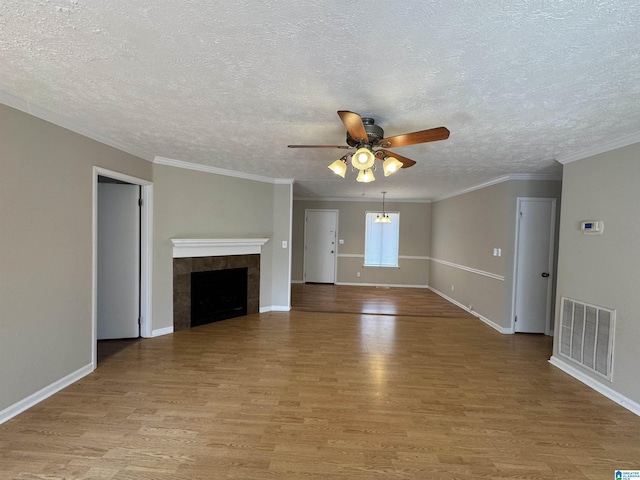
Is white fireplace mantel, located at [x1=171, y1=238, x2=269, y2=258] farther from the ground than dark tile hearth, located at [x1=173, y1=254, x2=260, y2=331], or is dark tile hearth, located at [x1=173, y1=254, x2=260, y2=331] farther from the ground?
white fireplace mantel, located at [x1=171, y1=238, x2=269, y2=258]

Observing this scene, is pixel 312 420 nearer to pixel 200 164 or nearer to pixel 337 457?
pixel 337 457

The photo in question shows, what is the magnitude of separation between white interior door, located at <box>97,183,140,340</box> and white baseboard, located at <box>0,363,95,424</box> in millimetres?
992

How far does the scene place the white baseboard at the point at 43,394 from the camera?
88.4 inches

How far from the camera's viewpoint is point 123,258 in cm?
387

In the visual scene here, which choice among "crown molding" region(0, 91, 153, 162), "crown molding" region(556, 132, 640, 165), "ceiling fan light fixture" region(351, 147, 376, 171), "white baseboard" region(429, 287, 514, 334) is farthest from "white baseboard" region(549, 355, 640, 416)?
"crown molding" region(0, 91, 153, 162)

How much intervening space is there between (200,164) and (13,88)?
90.0 inches

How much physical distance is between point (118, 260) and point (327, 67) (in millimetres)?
3625

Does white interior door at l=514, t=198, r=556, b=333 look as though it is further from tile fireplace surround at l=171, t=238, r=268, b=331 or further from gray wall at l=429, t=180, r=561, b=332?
tile fireplace surround at l=171, t=238, r=268, b=331

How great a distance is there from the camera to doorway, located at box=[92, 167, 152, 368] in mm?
3816

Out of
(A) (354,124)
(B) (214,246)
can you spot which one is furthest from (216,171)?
(A) (354,124)

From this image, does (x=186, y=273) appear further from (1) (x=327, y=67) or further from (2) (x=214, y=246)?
(1) (x=327, y=67)

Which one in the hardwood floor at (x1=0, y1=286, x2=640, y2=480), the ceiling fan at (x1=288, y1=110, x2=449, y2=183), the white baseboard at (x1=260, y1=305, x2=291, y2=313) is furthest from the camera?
the white baseboard at (x1=260, y1=305, x2=291, y2=313)

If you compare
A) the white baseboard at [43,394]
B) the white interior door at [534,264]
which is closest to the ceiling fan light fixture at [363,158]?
the white baseboard at [43,394]

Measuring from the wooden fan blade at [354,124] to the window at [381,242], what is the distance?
6.18 meters
